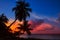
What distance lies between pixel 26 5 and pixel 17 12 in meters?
3.27

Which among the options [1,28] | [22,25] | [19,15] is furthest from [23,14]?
[22,25]

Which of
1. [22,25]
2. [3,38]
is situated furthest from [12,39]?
[22,25]

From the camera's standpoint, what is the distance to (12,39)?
56906 mm

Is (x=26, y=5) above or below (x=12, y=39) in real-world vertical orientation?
above

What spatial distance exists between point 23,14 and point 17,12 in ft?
5.77

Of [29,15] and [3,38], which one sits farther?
[29,15]

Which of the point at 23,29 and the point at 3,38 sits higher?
the point at 23,29

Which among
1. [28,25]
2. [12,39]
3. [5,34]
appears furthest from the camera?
[28,25]

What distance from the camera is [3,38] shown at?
5372 cm

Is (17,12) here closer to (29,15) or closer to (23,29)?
(29,15)

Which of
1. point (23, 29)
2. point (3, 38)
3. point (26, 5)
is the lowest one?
point (3, 38)

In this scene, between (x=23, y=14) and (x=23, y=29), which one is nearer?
(x=23, y=14)

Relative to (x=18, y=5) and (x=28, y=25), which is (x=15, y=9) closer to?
(x=18, y=5)

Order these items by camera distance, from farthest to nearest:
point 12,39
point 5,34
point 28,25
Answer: point 28,25 → point 12,39 → point 5,34
